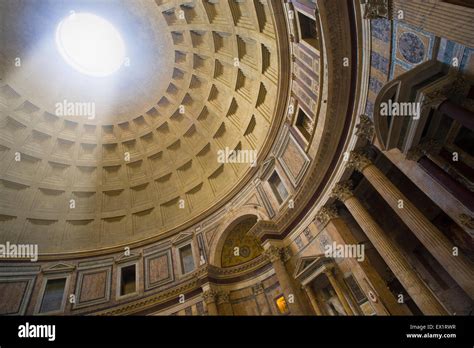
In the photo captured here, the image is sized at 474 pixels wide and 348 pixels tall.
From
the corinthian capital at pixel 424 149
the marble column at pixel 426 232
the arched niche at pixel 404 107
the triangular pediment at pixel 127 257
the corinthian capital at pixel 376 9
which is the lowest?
the marble column at pixel 426 232

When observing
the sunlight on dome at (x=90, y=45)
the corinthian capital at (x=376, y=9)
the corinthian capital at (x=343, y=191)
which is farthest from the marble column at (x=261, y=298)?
the sunlight on dome at (x=90, y=45)

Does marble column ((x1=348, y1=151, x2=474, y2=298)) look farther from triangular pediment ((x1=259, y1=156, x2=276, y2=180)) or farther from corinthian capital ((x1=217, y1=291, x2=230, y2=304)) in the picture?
corinthian capital ((x1=217, y1=291, x2=230, y2=304))

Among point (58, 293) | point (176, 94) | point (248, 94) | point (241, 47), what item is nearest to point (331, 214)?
point (248, 94)

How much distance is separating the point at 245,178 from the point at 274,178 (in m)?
2.23

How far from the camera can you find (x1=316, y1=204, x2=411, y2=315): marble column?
8250 mm

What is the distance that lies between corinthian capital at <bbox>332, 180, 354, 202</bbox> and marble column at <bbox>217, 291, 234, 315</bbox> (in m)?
7.72

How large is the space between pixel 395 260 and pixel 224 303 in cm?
883

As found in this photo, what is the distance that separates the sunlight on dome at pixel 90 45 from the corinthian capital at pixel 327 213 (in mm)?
17930

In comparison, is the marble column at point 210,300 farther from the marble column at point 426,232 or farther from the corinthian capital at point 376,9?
the corinthian capital at point 376,9
